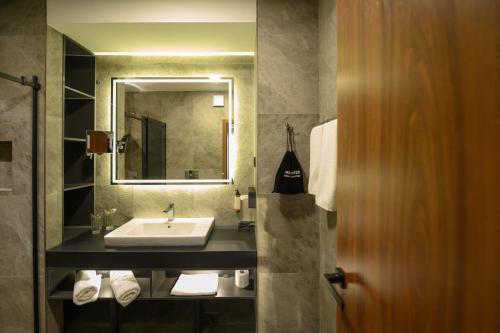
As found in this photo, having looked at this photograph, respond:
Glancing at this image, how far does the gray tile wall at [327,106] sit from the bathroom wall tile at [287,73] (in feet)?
0.20

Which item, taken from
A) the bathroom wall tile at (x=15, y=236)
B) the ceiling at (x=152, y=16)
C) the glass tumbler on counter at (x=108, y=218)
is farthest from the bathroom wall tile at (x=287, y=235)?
the bathroom wall tile at (x=15, y=236)

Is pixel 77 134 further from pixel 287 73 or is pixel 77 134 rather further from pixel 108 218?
pixel 287 73

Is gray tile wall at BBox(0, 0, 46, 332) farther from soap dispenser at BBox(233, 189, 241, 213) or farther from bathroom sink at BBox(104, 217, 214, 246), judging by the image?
soap dispenser at BBox(233, 189, 241, 213)

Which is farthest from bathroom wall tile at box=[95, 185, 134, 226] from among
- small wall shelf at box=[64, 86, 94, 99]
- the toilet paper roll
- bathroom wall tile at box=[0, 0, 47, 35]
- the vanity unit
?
bathroom wall tile at box=[0, 0, 47, 35]

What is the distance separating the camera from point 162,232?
1909mm

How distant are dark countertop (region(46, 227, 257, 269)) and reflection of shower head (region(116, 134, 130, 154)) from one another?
780mm

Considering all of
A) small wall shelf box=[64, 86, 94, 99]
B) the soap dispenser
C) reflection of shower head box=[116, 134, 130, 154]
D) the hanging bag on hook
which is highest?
small wall shelf box=[64, 86, 94, 99]

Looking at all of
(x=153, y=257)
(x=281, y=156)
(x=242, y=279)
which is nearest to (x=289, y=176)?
(x=281, y=156)

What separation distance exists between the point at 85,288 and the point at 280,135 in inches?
59.2

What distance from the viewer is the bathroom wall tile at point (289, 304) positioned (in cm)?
155

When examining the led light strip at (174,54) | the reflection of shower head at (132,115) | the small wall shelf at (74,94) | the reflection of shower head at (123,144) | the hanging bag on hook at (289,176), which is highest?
the led light strip at (174,54)

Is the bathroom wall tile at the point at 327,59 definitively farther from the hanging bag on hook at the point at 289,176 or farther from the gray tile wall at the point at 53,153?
the gray tile wall at the point at 53,153

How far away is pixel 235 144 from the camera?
2051mm

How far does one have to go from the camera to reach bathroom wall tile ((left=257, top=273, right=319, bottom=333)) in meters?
1.55
